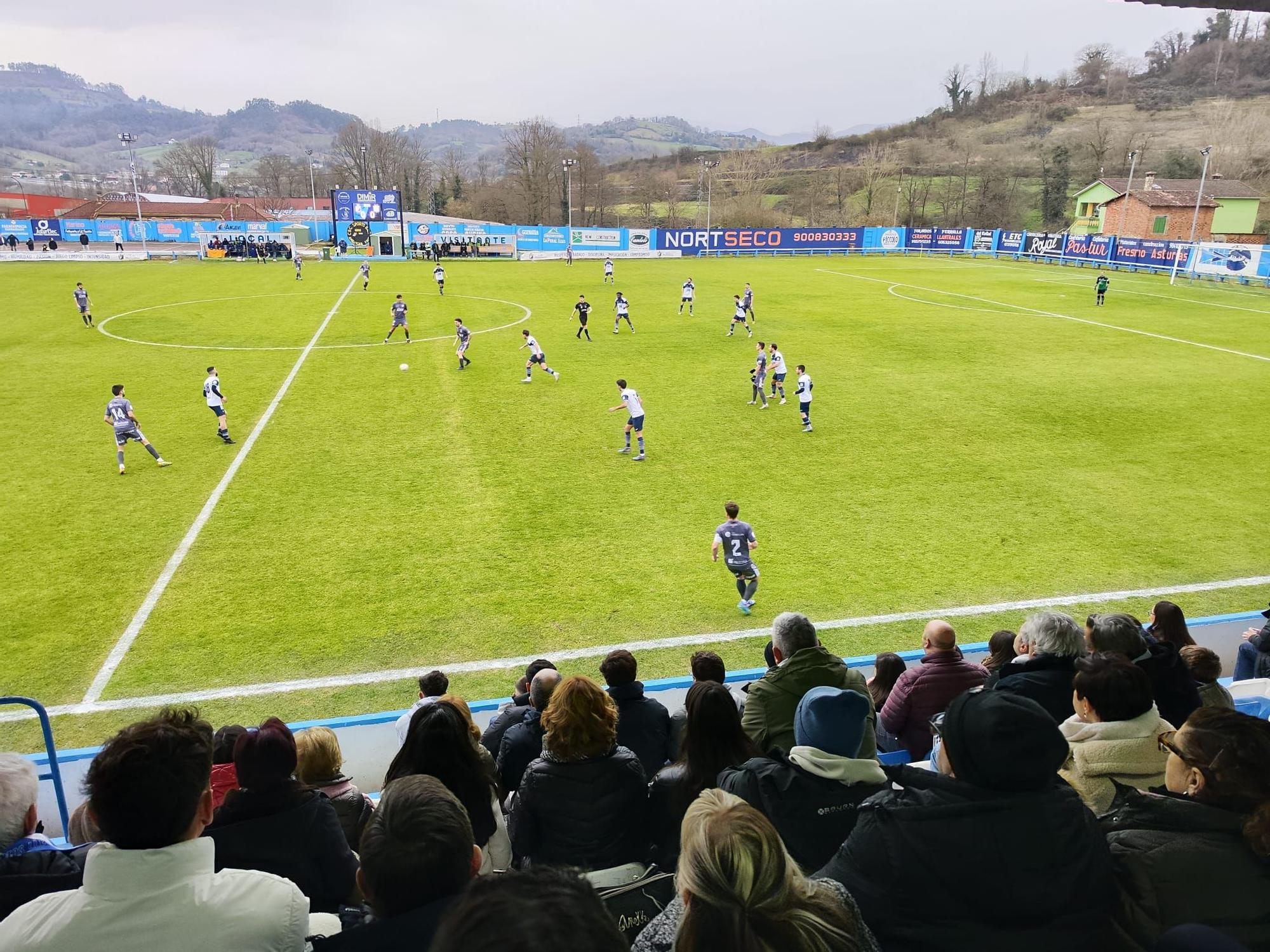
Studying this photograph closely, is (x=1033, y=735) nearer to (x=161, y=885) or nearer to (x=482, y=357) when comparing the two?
(x=161, y=885)

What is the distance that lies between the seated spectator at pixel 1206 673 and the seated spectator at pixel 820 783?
358cm

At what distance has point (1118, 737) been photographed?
4.31 m

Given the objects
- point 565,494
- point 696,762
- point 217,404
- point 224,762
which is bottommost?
point 565,494

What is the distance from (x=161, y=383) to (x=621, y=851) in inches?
958

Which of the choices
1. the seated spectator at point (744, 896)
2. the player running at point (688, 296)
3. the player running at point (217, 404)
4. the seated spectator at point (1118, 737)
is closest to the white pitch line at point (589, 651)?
the seated spectator at point (1118, 737)

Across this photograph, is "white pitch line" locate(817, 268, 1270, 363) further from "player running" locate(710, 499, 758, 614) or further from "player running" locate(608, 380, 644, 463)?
"player running" locate(710, 499, 758, 614)

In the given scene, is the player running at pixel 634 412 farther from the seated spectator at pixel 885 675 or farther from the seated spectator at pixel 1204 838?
the seated spectator at pixel 1204 838

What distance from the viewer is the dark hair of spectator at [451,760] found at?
13.6 ft

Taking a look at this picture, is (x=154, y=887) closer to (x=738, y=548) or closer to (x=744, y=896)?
(x=744, y=896)

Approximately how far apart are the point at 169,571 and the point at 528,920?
1280cm

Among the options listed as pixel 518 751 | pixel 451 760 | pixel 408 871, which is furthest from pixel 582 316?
pixel 408 871

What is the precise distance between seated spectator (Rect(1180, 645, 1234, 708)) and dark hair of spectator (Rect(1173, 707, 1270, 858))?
9.21 ft

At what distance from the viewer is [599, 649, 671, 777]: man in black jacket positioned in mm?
5551

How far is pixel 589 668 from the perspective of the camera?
1008 centimetres
